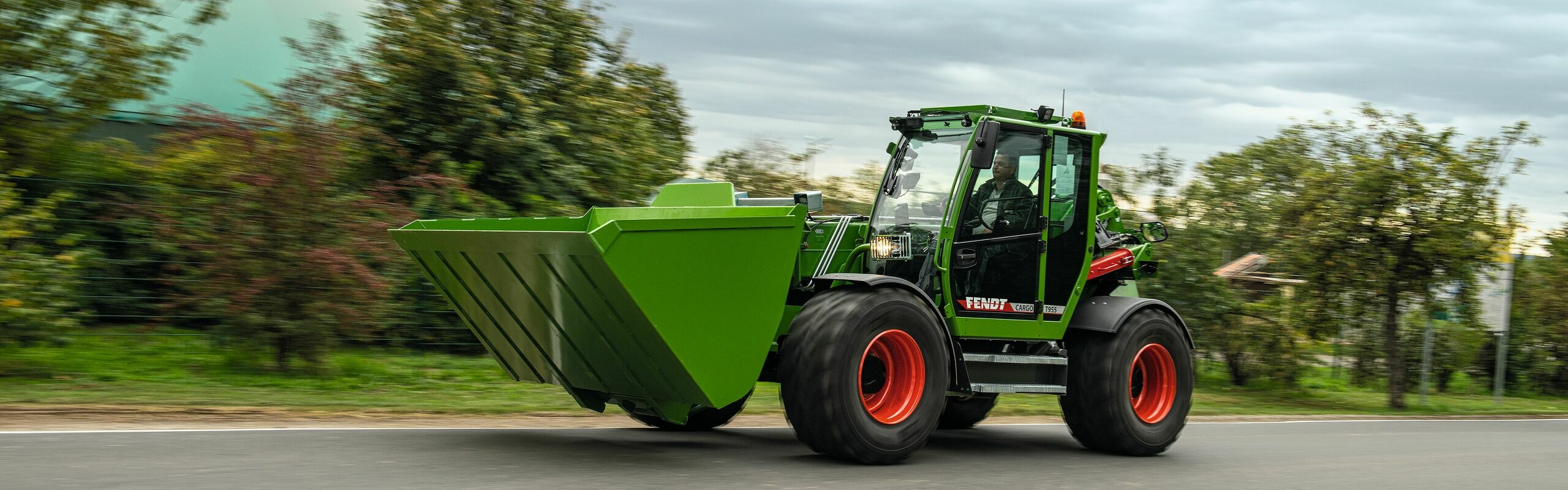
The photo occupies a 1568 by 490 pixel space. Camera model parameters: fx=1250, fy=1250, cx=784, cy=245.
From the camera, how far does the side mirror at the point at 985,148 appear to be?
743cm

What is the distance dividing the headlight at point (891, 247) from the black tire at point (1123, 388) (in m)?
1.51

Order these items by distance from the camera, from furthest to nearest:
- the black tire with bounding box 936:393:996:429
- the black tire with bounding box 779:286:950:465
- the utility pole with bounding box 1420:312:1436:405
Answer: the utility pole with bounding box 1420:312:1436:405 < the black tire with bounding box 936:393:996:429 < the black tire with bounding box 779:286:950:465

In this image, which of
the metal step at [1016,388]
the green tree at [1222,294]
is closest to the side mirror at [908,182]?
the metal step at [1016,388]

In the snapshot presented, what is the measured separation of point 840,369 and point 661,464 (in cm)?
113

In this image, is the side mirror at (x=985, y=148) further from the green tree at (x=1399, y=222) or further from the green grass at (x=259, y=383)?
the green tree at (x=1399, y=222)

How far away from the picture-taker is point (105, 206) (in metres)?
10.9

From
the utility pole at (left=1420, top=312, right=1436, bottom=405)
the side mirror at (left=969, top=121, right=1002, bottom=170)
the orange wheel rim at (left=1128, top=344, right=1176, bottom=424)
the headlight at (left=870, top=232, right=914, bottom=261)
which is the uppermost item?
the side mirror at (left=969, top=121, right=1002, bottom=170)

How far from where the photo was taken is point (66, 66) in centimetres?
1132

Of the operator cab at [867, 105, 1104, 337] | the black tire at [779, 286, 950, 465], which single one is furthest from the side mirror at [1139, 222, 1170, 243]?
the black tire at [779, 286, 950, 465]

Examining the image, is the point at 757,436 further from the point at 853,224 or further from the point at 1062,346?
the point at 1062,346

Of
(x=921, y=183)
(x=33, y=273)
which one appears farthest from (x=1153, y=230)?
(x=33, y=273)

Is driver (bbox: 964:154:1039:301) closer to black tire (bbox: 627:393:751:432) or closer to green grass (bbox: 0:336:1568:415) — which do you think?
black tire (bbox: 627:393:751:432)

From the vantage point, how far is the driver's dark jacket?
8.09 meters

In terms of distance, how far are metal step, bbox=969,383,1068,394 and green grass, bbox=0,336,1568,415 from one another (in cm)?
337
